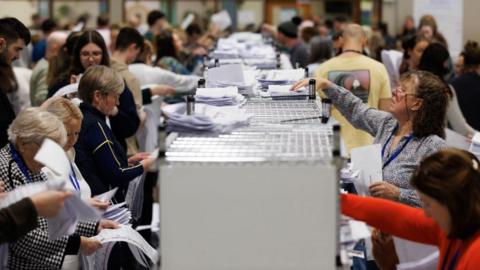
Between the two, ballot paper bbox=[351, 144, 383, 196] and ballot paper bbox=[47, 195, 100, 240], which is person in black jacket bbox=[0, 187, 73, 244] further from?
ballot paper bbox=[351, 144, 383, 196]

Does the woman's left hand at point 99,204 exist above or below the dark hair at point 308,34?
below

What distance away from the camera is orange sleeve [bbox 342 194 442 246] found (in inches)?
130

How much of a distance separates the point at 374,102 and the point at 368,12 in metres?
21.4

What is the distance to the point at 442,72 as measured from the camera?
24.9 feet

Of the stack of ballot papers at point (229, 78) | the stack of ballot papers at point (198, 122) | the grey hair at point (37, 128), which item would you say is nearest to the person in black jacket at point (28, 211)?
the stack of ballot papers at point (198, 122)

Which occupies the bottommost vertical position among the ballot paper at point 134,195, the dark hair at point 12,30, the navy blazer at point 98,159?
the ballot paper at point 134,195

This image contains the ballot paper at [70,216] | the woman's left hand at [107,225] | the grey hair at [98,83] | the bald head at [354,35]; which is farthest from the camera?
the bald head at [354,35]

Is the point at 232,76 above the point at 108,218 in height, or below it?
above

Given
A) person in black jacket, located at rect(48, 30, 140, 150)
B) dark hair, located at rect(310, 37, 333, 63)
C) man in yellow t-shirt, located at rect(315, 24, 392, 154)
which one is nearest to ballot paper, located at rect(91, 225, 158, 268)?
person in black jacket, located at rect(48, 30, 140, 150)

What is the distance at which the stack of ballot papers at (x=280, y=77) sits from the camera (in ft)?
18.3

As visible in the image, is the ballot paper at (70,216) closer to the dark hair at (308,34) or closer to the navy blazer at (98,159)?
the navy blazer at (98,159)

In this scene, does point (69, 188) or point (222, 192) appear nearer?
point (222, 192)

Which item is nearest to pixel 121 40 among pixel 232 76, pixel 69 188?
pixel 232 76

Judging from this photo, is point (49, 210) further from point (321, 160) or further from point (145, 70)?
point (145, 70)
